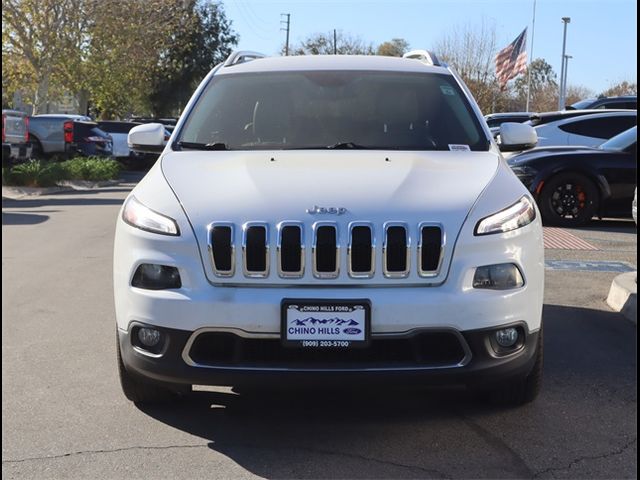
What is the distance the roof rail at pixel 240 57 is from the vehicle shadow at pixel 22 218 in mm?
7491

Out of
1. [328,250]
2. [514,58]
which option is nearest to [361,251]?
[328,250]

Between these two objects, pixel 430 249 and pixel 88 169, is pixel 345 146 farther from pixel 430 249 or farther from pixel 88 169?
pixel 88 169

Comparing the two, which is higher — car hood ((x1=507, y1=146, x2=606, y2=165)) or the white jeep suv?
the white jeep suv

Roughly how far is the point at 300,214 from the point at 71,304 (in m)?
3.87

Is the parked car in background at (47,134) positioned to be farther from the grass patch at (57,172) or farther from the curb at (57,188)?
the curb at (57,188)

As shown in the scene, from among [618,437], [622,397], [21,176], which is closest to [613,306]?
[622,397]

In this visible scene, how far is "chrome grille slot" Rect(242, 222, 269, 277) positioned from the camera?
400cm

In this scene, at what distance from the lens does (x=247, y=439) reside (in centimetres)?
427

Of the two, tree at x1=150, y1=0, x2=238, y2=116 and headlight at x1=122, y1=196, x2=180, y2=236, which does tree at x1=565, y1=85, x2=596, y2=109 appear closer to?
tree at x1=150, y1=0, x2=238, y2=116

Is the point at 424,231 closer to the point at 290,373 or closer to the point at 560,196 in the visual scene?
the point at 290,373

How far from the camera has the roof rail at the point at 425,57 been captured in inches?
242

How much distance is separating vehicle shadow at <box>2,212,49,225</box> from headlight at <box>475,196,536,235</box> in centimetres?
1032

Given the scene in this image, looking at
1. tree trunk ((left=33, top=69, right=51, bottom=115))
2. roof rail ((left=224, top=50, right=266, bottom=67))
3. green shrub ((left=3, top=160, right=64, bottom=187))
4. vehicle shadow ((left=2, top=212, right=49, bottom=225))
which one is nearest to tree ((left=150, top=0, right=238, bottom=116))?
tree trunk ((left=33, top=69, right=51, bottom=115))

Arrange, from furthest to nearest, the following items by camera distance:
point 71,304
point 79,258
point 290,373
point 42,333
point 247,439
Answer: point 79,258 < point 71,304 < point 42,333 < point 247,439 < point 290,373
